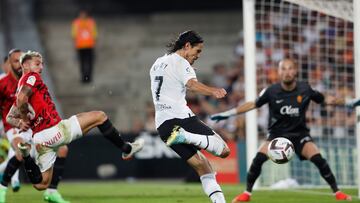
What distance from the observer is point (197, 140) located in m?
9.59

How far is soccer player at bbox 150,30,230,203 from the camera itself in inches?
377

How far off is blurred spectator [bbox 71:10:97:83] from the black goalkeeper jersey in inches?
433

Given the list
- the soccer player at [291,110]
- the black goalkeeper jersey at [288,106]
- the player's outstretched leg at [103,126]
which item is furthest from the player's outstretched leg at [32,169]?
the black goalkeeper jersey at [288,106]

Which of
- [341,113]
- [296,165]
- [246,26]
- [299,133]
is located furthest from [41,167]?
[341,113]

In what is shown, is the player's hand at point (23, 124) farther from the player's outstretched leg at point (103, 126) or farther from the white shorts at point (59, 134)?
the player's outstretched leg at point (103, 126)

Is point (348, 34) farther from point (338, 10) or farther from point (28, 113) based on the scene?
point (28, 113)

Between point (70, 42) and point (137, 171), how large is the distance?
6441 millimetres

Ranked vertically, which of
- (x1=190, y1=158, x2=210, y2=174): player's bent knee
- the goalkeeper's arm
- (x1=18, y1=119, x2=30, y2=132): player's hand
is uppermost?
(x1=18, y1=119, x2=30, y2=132): player's hand

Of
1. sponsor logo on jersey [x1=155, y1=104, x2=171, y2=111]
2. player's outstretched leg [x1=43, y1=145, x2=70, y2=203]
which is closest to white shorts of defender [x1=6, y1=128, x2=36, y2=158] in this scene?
player's outstretched leg [x1=43, y1=145, x2=70, y2=203]

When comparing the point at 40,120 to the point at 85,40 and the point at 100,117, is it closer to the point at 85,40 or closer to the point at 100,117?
the point at 100,117

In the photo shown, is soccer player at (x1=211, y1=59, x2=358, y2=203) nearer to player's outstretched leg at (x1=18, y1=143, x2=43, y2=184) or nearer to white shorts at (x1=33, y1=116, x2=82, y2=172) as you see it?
white shorts at (x1=33, y1=116, x2=82, y2=172)

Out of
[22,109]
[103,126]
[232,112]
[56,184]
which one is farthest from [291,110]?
[22,109]

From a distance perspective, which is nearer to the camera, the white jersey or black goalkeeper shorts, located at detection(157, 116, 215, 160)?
black goalkeeper shorts, located at detection(157, 116, 215, 160)

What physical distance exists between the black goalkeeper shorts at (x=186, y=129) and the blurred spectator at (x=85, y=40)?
13741mm
